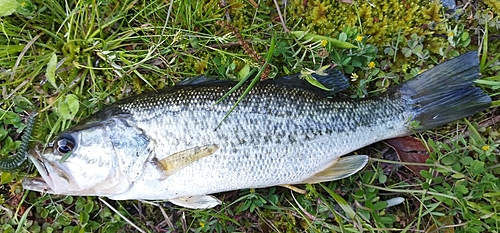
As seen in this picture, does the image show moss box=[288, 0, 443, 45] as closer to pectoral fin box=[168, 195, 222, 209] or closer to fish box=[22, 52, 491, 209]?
fish box=[22, 52, 491, 209]

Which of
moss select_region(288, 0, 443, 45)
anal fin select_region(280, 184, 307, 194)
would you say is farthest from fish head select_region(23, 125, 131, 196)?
moss select_region(288, 0, 443, 45)

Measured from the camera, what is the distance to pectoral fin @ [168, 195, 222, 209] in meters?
2.91

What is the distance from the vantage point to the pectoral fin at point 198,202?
291cm

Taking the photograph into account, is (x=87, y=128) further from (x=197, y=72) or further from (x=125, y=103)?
(x=197, y=72)

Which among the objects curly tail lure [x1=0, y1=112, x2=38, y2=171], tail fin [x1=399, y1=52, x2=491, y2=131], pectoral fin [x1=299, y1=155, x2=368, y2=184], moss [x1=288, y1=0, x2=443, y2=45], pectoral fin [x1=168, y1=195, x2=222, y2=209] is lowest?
pectoral fin [x1=168, y1=195, x2=222, y2=209]

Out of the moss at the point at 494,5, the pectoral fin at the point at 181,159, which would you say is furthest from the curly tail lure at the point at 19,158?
the moss at the point at 494,5

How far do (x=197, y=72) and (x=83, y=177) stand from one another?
1.03 m

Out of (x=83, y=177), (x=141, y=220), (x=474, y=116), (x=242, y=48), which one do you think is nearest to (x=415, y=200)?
(x=474, y=116)

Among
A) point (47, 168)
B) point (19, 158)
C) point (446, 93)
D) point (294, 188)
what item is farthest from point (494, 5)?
point (19, 158)

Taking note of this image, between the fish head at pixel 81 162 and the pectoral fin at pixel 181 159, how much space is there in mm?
242

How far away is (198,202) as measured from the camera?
2.94m

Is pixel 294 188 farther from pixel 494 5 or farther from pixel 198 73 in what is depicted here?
pixel 494 5

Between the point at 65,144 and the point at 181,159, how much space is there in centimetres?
69

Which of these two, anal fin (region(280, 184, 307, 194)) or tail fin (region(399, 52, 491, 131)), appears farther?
anal fin (region(280, 184, 307, 194))
